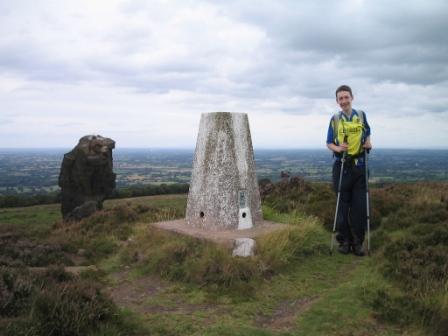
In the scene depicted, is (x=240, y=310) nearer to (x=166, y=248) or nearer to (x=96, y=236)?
(x=166, y=248)

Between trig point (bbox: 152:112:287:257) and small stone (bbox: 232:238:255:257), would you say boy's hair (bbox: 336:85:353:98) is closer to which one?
trig point (bbox: 152:112:287:257)

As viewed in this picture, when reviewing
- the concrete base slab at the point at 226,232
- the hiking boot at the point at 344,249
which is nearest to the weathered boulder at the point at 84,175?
the concrete base slab at the point at 226,232

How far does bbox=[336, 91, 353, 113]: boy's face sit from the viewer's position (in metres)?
7.66

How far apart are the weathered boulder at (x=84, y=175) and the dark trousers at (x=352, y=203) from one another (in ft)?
46.4

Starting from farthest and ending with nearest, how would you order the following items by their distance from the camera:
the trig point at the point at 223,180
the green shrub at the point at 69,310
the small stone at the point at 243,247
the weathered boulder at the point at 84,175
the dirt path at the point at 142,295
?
the weathered boulder at the point at 84,175 < the trig point at the point at 223,180 < the small stone at the point at 243,247 < the dirt path at the point at 142,295 < the green shrub at the point at 69,310

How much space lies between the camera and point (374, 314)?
5.30 m

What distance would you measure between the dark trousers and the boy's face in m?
0.94

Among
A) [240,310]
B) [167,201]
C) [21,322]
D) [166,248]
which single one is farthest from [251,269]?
[167,201]

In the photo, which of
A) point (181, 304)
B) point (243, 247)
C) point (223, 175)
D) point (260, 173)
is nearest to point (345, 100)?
point (223, 175)

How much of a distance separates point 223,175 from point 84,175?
13330mm

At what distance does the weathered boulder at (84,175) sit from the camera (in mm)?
20188

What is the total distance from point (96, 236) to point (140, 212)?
8.97 ft

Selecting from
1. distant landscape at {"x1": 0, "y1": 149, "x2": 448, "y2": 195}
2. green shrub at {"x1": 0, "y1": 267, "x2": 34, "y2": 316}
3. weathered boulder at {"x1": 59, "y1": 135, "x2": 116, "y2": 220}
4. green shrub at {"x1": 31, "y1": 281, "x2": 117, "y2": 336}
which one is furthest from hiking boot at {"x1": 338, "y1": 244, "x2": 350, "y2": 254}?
weathered boulder at {"x1": 59, "y1": 135, "x2": 116, "y2": 220}

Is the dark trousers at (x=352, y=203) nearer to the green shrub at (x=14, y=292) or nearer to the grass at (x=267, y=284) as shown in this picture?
the grass at (x=267, y=284)
